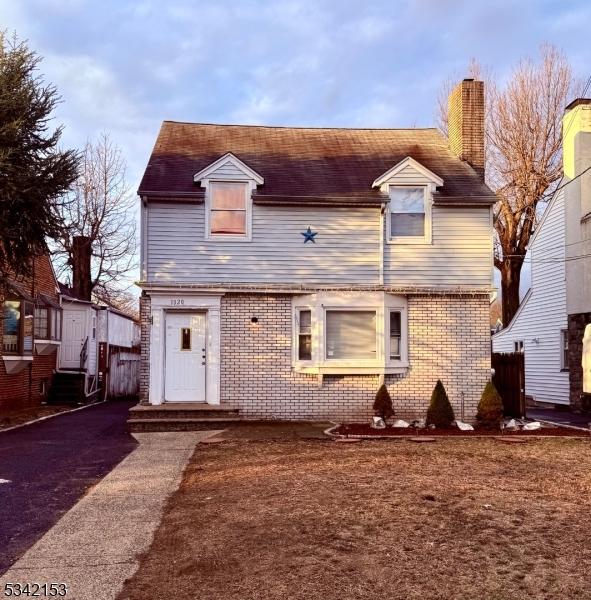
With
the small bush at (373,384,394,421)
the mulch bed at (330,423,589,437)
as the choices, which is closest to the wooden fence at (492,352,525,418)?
the mulch bed at (330,423,589,437)

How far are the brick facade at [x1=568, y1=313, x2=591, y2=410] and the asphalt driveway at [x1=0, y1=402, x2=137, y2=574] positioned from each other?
510 inches

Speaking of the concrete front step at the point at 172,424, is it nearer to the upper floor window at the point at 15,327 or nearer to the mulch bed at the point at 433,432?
the mulch bed at the point at 433,432

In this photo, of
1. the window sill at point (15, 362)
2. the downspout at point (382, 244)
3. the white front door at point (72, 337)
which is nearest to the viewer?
the downspout at point (382, 244)

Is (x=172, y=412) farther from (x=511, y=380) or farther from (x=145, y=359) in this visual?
(x=511, y=380)

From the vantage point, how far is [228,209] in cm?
1459

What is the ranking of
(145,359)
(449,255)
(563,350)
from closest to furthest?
(145,359)
(449,255)
(563,350)

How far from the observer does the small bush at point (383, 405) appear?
13.6 meters

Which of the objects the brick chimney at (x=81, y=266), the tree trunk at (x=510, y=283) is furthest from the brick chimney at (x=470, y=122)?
the brick chimney at (x=81, y=266)

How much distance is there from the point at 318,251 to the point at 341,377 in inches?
113

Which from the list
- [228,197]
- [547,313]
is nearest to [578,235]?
[547,313]

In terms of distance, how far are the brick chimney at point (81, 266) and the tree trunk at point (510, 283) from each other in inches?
726

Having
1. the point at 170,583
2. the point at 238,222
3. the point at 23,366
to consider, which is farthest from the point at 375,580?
the point at 23,366

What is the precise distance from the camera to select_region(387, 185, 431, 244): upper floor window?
48.8 feet

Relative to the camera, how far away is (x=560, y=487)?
766cm
